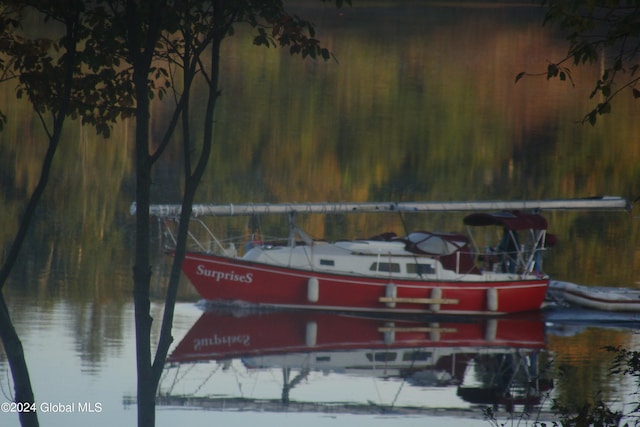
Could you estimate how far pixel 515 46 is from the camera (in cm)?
12938

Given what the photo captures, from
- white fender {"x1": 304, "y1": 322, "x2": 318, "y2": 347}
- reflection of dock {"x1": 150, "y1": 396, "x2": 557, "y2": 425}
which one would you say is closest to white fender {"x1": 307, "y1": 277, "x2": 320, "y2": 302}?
white fender {"x1": 304, "y1": 322, "x2": 318, "y2": 347}

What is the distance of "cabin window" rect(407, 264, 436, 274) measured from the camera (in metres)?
35.6

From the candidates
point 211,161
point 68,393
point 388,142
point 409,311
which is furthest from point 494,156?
point 68,393

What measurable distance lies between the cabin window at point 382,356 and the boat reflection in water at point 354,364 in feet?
0.08

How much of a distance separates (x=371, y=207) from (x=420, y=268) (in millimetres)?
2943

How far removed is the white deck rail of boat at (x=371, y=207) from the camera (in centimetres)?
3666

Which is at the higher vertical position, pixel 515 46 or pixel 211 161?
pixel 515 46

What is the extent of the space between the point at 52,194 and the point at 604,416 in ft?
158

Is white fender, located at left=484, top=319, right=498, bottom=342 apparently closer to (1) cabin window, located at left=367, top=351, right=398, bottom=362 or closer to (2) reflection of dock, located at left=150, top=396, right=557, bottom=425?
(1) cabin window, located at left=367, top=351, right=398, bottom=362

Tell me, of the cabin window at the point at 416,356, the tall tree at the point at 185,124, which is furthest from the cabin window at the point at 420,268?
the tall tree at the point at 185,124

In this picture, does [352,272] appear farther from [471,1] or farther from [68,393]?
[471,1]

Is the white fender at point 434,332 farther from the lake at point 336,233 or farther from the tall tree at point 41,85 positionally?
the tall tree at point 41,85

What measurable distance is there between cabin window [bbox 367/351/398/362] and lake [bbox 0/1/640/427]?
59mm

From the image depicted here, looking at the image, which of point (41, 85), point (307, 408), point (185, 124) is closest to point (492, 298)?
point (307, 408)
